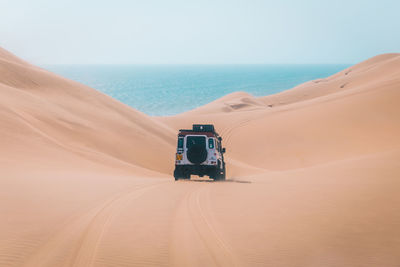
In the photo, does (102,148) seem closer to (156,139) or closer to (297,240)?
(156,139)

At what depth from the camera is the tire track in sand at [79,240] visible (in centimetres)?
585

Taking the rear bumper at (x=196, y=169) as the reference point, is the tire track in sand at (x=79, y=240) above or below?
below

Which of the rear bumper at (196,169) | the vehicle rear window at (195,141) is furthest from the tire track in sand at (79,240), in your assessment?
the vehicle rear window at (195,141)

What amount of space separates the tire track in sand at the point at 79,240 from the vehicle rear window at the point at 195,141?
23.7ft

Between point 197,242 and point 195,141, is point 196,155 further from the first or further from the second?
point 197,242

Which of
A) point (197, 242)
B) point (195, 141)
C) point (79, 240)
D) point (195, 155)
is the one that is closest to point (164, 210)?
point (197, 242)

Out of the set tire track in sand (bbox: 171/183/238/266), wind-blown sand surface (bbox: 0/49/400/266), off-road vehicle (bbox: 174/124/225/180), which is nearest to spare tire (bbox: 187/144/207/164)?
off-road vehicle (bbox: 174/124/225/180)

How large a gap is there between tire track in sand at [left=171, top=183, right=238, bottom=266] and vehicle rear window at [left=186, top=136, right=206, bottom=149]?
22.7 feet

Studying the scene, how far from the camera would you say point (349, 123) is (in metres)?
31.6

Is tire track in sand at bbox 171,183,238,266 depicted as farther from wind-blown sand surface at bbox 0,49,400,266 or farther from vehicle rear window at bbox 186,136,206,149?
vehicle rear window at bbox 186,136,206,149

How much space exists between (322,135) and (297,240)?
25.6 m

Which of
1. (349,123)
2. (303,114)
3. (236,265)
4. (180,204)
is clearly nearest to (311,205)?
(180,204)

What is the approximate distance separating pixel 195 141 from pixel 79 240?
10073 millimetres

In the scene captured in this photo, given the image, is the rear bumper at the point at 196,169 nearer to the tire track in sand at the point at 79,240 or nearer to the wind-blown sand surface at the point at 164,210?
the wind-blown sand surface at the point at 164,210
